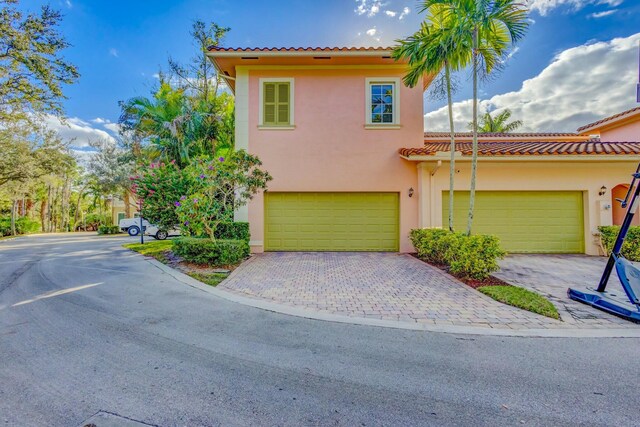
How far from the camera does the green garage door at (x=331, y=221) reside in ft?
34.6

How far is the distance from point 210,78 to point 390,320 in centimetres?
1522

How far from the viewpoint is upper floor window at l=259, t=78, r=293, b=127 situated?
10.6m

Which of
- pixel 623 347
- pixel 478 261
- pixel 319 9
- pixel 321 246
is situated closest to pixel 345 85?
pixel 319 9

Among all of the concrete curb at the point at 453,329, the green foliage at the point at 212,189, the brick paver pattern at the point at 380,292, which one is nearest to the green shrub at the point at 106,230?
the green foliage at the point at 212,189

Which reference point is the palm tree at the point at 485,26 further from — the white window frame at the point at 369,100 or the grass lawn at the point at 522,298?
the white window frame at the point at 369,100

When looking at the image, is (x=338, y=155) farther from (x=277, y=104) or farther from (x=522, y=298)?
(x=522, y=298)

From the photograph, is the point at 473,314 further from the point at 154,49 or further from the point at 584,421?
the point at 154,49

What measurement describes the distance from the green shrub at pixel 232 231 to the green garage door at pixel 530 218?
6.69 m

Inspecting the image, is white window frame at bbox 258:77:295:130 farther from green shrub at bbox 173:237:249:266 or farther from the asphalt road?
the asphalt road

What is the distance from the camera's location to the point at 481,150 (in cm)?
962

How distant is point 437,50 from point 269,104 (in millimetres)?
5675

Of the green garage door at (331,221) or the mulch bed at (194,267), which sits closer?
the mulch bed at (194,267)

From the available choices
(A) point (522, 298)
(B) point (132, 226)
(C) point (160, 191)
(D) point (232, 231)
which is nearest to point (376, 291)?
(A) point (522, 298)

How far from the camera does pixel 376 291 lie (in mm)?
5812
